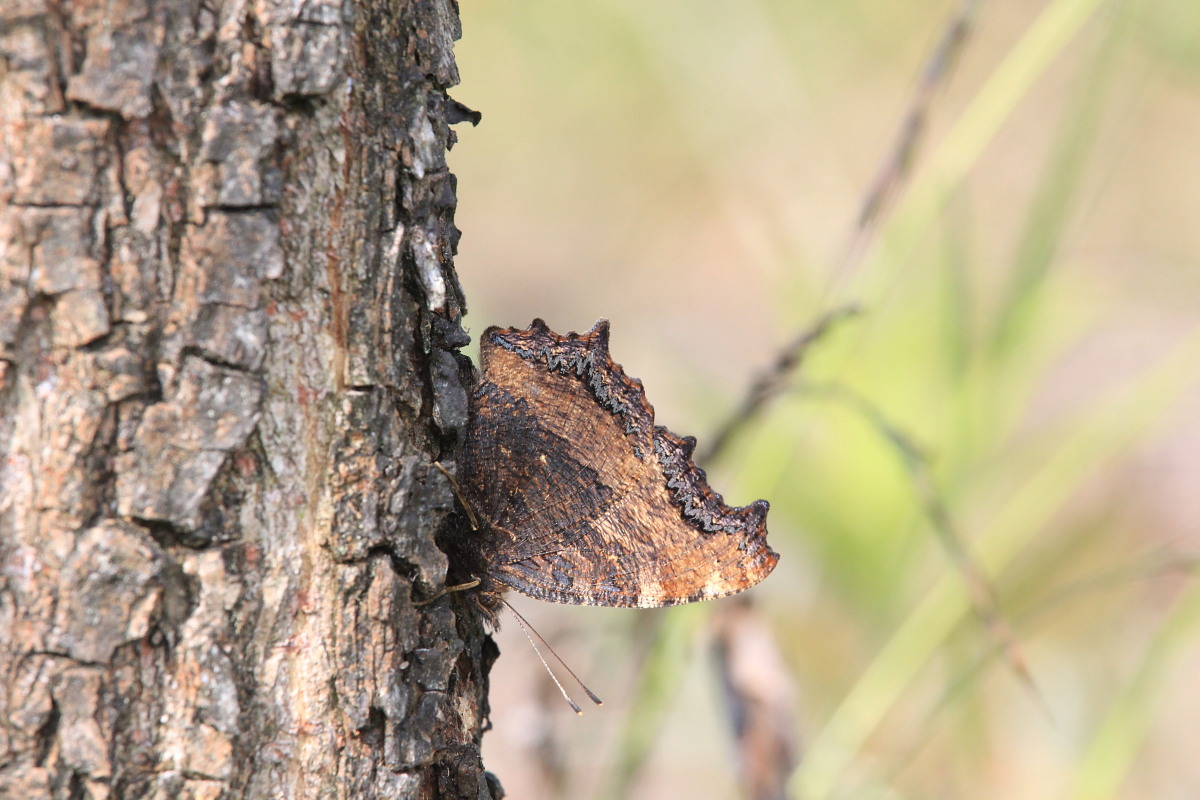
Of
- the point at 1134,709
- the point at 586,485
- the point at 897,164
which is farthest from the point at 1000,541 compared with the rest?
the point at 586,485

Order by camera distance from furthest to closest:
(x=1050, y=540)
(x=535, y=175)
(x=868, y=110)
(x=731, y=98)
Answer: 1. (x=535, y=175)
2. (x=868, y=110)
3. (x=731, y=98)
4. (x=1050, y=540)

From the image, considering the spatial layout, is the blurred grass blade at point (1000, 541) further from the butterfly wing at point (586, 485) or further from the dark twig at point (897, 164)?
the butterfly wing at point (586, 485)

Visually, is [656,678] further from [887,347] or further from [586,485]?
[887,347]

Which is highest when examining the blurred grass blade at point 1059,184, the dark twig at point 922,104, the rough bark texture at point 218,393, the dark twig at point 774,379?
the blurred grass blade at point 1059,184

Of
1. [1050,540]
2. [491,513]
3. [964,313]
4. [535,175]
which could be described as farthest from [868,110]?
[491,513]

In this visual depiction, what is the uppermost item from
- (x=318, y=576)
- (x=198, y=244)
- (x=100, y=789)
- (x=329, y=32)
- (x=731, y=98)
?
(x=731, y=98)

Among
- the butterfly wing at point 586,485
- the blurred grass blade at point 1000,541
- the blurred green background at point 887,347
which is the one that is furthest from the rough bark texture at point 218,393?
the blurred grass blade at point 1000,541

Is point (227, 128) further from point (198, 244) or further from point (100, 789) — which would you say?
point (100, 789)
